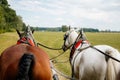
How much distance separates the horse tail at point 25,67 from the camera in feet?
14.4

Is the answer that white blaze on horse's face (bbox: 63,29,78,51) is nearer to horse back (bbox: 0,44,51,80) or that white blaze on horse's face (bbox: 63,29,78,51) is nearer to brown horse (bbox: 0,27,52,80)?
horse back (bbox: 0,44,51,80)

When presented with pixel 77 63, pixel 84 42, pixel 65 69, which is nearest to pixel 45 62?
pixel 77 63

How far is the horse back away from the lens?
14.8ft

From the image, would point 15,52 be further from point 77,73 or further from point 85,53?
point 77,73

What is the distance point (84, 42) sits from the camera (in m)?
7.85

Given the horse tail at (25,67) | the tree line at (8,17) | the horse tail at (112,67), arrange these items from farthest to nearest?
the tree line at (8,17), the horse tail at (112,67), the horse tail at (25,67)

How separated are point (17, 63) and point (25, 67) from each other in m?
0.21

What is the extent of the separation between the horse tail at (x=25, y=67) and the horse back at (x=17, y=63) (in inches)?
2.9

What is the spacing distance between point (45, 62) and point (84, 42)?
→ 319cm

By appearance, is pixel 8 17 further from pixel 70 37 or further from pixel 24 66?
pixel 24 66

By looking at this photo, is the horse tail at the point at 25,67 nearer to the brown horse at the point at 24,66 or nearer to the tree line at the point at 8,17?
the brown horse at the point at 24,66

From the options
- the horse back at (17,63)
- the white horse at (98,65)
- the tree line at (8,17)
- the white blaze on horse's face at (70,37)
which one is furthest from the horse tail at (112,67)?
the tree line at (8,17)

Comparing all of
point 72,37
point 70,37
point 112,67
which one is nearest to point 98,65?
point 112,67

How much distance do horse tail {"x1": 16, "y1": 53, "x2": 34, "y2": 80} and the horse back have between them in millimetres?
73
